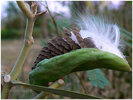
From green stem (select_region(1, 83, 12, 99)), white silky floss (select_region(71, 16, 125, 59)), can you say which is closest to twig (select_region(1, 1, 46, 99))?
green stem (select_region(1, 83, 12, 99))

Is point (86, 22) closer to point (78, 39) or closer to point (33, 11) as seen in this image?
point (78, 39)

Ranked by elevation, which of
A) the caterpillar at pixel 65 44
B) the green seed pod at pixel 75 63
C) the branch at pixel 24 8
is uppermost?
the branch at pixel 24 8

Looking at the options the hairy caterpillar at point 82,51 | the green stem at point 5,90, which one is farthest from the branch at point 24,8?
the green stem at point 5,90

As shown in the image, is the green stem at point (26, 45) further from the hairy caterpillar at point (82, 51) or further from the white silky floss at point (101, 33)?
the white silky floss at point (101, 33)

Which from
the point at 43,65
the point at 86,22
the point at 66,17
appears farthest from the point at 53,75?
the point at 66,17

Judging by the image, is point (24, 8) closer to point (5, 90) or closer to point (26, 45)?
point (26, 45)

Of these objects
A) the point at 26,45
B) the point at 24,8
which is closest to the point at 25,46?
the point at 26,45

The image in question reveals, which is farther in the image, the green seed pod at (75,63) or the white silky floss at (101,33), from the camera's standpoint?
the white silky floss at (101,33)

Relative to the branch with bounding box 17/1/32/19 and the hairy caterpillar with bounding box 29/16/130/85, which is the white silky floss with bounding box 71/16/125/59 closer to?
the hairy caterpillar with bounding box 29/16/130/85
